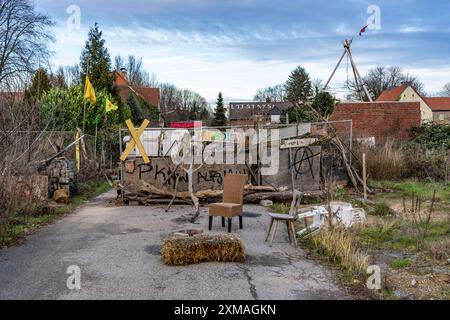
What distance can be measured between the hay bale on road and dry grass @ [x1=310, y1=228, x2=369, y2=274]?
1680 millimetres

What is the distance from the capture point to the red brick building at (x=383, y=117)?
30562 millimetres

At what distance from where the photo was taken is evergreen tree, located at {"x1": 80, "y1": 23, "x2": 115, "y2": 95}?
39.3 m

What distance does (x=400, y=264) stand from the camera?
27.3 feet

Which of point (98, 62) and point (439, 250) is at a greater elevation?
point (98, 62)

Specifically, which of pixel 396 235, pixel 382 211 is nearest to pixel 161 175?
pixel 382 211

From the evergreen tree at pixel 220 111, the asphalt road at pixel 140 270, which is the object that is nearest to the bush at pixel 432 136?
the asphalt road at pixel 140 270

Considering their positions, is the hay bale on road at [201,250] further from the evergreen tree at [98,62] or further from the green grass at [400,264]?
the evergreen tree at [98,62]

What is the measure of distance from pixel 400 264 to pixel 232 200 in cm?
460

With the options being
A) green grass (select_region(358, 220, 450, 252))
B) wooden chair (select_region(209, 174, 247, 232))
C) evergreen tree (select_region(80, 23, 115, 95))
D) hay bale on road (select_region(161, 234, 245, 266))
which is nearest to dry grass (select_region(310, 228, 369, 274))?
green grass (select_region(358, 220, 450, 252))

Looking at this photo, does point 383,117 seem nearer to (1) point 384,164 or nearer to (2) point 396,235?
(1) point 384,164

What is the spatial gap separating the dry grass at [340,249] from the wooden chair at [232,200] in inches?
79.4

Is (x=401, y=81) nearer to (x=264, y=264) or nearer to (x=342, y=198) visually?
(x=342, y=198)

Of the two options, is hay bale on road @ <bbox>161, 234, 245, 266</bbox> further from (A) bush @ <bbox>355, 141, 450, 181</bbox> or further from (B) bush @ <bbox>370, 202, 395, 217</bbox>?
(A) bush @ <bbox>355, 141, 450, 181</bbox>

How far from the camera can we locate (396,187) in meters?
19.6
